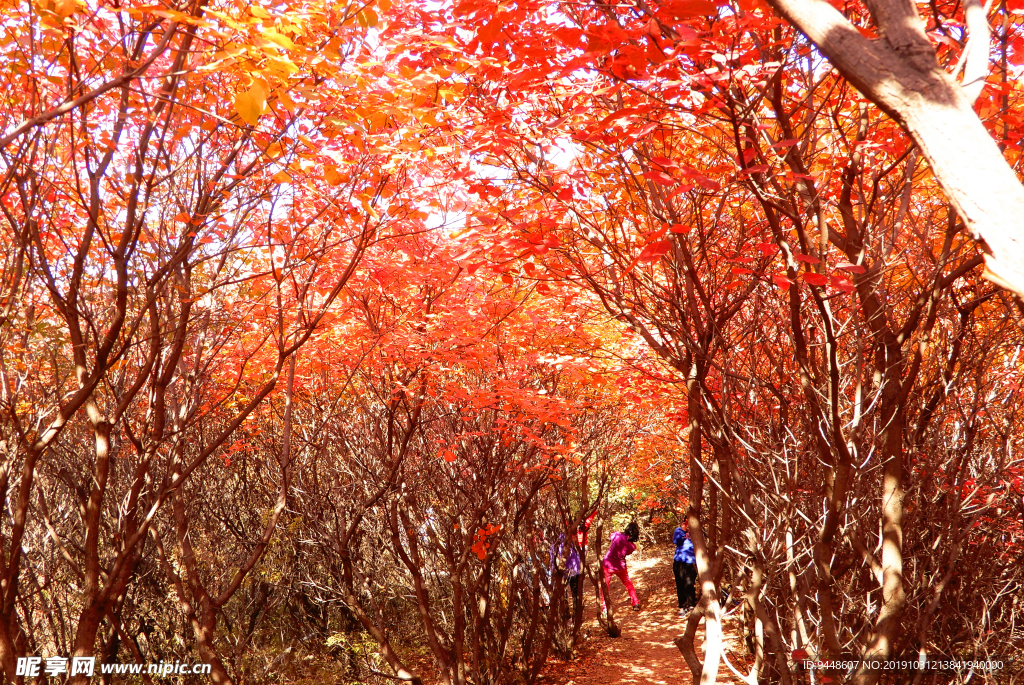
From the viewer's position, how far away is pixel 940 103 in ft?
5.20

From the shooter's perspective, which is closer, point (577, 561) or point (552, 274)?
point (552, 274)

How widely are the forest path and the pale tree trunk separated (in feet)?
23.9

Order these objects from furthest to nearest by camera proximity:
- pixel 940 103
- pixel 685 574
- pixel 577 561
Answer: pixel 685 574, pixel 577 561, pixel 940 103

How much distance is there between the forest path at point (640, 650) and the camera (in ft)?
31.1

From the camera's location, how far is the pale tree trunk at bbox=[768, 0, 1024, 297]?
57.1 inches

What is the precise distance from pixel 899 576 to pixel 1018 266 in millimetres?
2895

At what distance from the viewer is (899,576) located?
366 cm

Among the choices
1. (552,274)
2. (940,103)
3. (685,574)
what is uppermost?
(552,274)

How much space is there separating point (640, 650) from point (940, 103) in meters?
10.8

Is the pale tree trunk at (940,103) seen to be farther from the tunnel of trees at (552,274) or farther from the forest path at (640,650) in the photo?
the forest path at (640,650)

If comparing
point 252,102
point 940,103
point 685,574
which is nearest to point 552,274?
point 252,102

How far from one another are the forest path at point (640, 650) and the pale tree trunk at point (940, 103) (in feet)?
23.9

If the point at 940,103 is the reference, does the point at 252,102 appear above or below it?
above

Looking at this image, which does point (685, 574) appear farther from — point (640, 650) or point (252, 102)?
point (252, 102)
